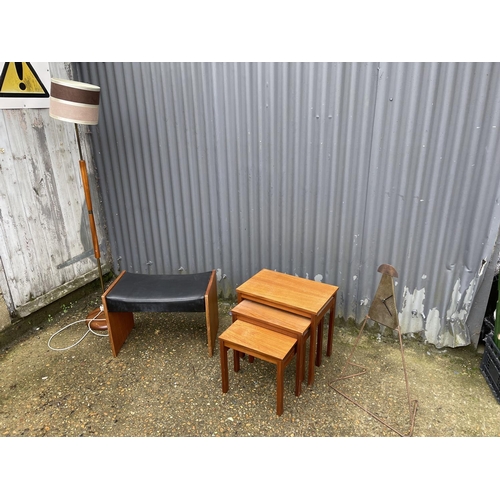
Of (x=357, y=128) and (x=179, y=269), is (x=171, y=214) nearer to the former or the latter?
(x=179, y=269)

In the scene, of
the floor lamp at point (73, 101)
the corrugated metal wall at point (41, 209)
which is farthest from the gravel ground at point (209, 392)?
the floor lamp at point (73, 101)

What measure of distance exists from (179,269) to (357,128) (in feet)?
7.94

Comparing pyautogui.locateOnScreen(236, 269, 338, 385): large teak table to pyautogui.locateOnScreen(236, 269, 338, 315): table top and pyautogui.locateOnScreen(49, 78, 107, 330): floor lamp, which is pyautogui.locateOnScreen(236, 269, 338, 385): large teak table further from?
pyautogui.locateOnScreen(49, 78, 107, 330): floor lamp

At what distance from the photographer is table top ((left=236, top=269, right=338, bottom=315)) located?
9.37 feet

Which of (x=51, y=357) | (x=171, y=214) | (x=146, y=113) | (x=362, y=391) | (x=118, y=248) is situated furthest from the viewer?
(x=118, y=248)

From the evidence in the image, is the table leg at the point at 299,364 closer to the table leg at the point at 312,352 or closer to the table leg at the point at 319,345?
the table leg at the point at 312,352

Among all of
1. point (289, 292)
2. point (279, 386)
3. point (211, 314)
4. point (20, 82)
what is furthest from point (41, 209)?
point (279, 386)

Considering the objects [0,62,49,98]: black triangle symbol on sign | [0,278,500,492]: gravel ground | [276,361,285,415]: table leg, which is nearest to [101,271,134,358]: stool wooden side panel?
[0,278,500,492]: gravel ground

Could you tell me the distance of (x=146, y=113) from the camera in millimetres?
3775

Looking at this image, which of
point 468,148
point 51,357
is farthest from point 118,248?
point 468,148

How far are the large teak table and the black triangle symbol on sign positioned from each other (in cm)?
264

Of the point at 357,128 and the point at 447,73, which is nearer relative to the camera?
the point at 447,73

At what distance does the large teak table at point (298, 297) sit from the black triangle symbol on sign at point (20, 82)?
264cm

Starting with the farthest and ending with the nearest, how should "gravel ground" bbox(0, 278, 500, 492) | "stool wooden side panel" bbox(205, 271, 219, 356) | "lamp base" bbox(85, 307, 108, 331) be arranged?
"lamp base" bbox(85, 307, 108, 331), "stool wooden side panel" bbox(205, 271, 219, 356), "gravel ground" bbox(0, 278, 500, 492)
